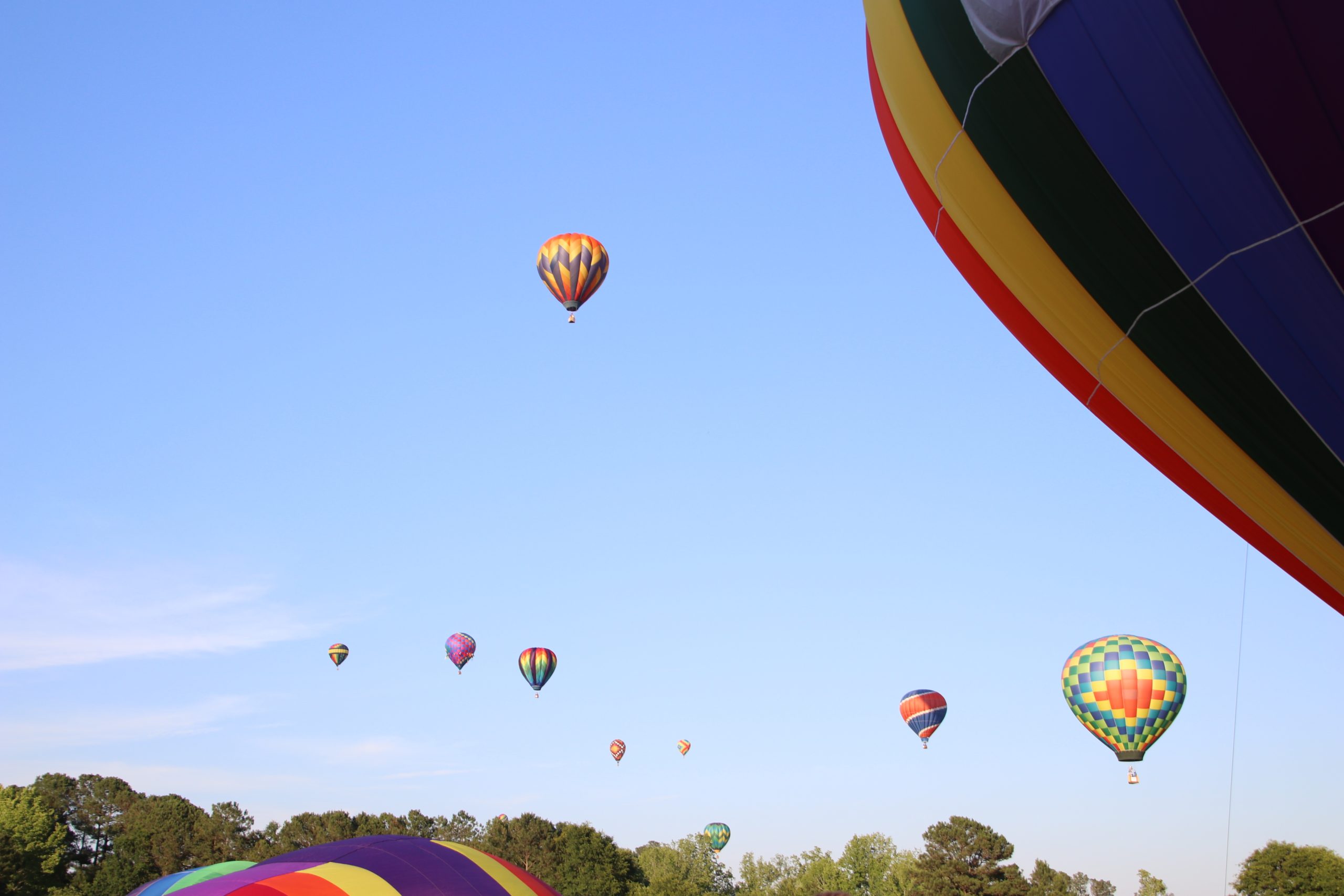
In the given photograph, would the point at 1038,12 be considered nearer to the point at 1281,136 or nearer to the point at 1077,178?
the point at 1077,178

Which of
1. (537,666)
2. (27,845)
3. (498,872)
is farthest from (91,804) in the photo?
(498,872)

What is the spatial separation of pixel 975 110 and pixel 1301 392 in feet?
9.30

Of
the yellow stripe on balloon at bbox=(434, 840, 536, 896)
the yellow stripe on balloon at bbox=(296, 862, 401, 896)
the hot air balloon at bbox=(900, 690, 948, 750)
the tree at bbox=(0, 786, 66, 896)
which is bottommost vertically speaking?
the tree at bbox=(0, 786, 66, 896)

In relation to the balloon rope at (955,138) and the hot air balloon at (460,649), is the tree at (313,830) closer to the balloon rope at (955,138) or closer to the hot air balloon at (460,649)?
the hot air balloon at (460,649)

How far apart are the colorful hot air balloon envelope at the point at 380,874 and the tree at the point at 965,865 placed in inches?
2326

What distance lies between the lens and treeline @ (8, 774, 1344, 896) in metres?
Result: 63.1

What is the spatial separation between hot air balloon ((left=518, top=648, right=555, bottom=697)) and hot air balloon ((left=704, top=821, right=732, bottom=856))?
38565 mm

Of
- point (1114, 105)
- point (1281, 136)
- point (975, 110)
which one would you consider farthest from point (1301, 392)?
point (975, 110)

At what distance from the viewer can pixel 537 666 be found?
49594 millimetres

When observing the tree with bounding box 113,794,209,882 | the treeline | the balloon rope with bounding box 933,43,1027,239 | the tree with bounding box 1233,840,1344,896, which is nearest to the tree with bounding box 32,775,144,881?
the treeline

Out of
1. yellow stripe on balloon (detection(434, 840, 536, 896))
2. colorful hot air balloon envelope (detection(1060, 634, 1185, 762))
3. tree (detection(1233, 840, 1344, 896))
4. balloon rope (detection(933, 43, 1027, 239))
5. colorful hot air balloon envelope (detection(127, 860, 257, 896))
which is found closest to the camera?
balloon rope (detection(933, 43, 1027, 239))

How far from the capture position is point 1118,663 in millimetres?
26766

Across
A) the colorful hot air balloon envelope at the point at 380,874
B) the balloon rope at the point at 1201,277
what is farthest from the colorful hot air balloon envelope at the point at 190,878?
the balloon rope at the point at 1201,277

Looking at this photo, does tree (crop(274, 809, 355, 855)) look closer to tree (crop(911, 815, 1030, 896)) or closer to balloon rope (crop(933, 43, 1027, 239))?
tree (crop(911, 815, 1030, 896))
